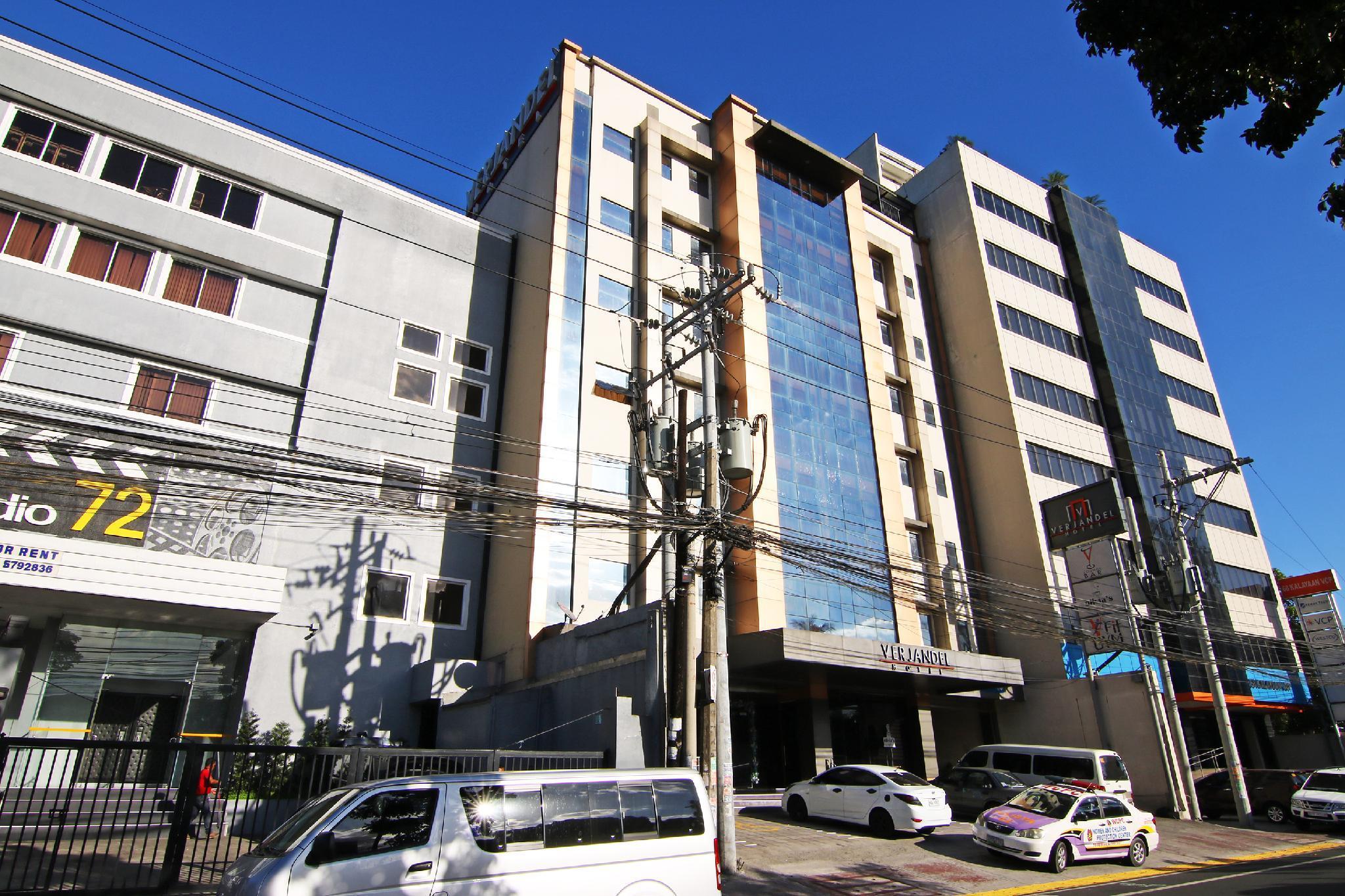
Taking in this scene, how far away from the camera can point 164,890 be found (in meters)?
9.90

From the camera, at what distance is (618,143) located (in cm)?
3225

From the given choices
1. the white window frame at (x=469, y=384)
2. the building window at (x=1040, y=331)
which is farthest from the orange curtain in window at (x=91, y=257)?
the building window at (x=1040, y=331)

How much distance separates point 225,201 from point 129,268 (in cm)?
368

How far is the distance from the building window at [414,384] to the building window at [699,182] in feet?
50.6

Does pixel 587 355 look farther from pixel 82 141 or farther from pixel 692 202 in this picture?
pixel 82 141

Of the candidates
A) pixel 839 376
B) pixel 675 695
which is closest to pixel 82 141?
pixel 675 695

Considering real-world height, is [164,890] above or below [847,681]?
below

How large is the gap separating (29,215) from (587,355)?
52.9 feet

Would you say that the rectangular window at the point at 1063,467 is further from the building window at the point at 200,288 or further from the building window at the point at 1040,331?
the building window at the point at 200,288

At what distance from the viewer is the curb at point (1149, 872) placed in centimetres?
1275

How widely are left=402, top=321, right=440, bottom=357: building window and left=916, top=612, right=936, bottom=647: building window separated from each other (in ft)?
74.1

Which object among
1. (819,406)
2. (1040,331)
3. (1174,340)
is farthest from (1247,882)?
(1174,340)

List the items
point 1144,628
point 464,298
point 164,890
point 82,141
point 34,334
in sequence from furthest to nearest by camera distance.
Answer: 1. point 1144,628
2. point 464,298
3. point 82,141
4. point 34,334
5. point 164,890

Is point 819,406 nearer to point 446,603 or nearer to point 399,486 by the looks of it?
point 446,603
